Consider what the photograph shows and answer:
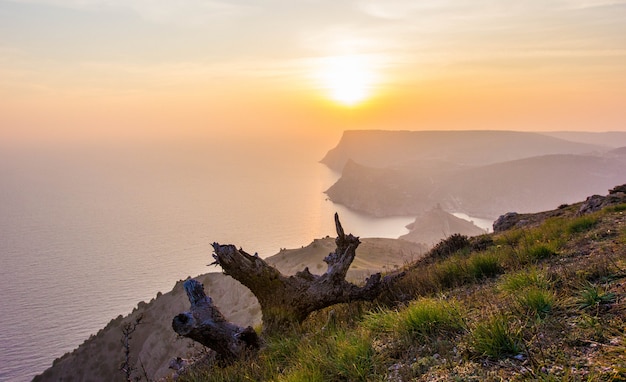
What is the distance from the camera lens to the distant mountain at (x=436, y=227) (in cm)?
12512

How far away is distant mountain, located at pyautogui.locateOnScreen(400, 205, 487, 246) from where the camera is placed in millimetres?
125125

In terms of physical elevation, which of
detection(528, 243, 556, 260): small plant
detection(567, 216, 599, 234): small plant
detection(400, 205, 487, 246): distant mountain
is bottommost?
detection(400, 205, 487, 246): distant mountain

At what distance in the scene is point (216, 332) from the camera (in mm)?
6637

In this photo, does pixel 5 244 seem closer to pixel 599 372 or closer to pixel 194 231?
pixel 194 231

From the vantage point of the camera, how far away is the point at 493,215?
6649 inches

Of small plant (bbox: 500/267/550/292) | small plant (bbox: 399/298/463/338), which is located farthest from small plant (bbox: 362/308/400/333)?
small plant (bbox: 500/267/550/292)

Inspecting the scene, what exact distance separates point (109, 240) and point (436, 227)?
10223 centimetres

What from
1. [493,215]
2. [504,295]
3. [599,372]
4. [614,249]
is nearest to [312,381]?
[599,372]

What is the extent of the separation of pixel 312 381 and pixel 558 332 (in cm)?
259

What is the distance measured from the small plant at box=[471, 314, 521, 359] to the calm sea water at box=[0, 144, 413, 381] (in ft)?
195

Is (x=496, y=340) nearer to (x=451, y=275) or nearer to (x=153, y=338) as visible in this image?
(x=451, y=275)

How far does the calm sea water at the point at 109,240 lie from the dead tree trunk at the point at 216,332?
181ft

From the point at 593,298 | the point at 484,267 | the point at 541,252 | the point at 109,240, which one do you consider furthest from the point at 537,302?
the point at 109,240

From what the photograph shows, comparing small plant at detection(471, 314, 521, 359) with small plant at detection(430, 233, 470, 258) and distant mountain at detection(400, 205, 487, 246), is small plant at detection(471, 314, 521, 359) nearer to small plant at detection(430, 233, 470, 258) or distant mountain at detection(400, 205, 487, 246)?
small plant at detection(430, 233, 470, 258)
